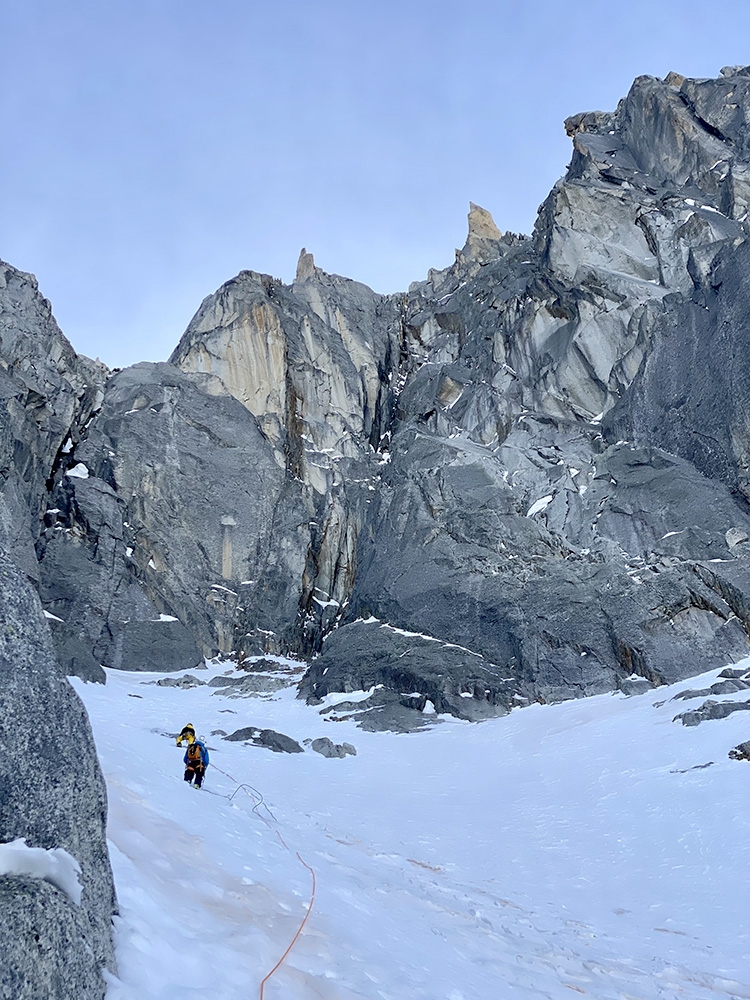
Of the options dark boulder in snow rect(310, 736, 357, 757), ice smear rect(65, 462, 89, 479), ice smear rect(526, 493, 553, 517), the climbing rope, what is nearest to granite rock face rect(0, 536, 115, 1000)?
the climbing rope

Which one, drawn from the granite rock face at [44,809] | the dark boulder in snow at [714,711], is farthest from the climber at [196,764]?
the dark boulder in snow at [714,711]

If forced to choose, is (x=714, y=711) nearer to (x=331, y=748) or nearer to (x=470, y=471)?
(x=331, y=748)

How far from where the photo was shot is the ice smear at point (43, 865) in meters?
4.68

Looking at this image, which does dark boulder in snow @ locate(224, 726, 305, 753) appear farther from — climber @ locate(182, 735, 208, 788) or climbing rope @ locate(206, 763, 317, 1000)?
climber @ locate(182, 735, 208, 788)

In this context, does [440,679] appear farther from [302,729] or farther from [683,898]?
[683,898]

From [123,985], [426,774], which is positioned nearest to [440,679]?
[426,774]

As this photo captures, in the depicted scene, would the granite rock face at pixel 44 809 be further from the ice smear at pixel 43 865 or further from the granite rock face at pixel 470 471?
the granite rock face at pixel 470 471

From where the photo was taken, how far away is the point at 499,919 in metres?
9.71

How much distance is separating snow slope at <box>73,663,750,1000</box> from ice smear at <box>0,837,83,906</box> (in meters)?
0.66

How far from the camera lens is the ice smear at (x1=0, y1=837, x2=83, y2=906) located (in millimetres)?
4684

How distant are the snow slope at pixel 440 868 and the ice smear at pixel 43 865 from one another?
66 cm

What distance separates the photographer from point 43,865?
15.9ft

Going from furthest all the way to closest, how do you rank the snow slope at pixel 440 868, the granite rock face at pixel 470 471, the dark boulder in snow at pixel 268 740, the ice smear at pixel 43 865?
1. the granite rock face at pixel 470 471
2. the dark boulder in snow at pixel 268 740
3. the snow slope at pixel 440 868
4. the ice smear at pixel 43 865

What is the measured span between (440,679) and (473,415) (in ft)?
92.6
